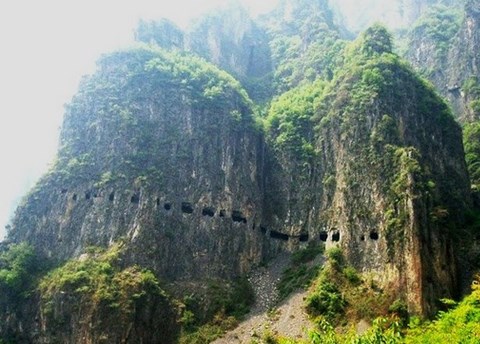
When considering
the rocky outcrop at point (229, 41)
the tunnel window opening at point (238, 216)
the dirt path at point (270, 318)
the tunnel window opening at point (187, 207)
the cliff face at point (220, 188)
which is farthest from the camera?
the rocky outcrop at point (229, 41)

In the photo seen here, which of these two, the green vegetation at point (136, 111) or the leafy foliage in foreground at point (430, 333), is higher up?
the green vegetation at point (136, 111)

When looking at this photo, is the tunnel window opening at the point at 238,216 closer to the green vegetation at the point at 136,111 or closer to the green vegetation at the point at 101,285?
the green vegetation at the point at 136,111

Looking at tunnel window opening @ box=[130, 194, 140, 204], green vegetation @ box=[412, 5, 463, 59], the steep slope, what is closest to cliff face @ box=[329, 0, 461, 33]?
green vegetation @ box=[412, 5, 463, 59]

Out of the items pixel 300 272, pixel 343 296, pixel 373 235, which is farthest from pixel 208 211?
pixel 343 296

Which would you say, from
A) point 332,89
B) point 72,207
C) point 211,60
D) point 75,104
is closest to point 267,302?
point 72,207

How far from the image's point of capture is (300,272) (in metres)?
53.6

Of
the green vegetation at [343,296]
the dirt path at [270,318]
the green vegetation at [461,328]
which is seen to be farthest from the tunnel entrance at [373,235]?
the green vegetation at [461,328]

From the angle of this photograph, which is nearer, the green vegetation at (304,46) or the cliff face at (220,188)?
the cliff face at (220,188)

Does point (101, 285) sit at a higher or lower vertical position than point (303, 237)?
lower

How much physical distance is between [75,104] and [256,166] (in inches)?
884

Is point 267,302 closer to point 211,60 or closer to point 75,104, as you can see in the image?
point 75,104

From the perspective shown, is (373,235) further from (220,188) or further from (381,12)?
(381,12)

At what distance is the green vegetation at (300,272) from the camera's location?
5166 centimetres

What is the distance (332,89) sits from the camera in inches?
2640
